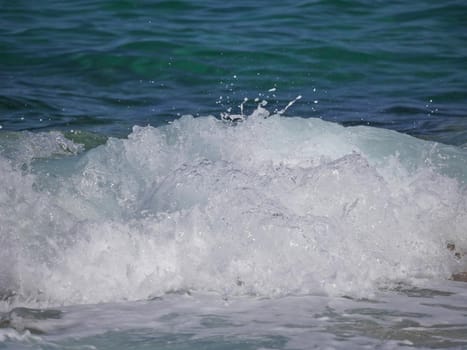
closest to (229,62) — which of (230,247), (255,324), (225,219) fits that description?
(225,219)

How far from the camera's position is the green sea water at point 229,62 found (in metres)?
7.51

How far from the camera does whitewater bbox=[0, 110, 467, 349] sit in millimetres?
3420

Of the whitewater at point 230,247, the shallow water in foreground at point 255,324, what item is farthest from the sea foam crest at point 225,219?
the shallow water in foreground at point 255,324

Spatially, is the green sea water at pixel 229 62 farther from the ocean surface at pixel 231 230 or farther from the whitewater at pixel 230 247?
the whitewater at pixel 230 247

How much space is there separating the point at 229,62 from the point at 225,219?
506 centimetres

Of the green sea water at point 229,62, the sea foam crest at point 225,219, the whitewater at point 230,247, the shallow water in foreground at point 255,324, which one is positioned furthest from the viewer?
the green sea water at point 229,62

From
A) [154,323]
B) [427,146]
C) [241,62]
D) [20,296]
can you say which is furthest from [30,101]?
[154,323]

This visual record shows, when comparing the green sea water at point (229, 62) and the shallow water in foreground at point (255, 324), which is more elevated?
the green sea water at point (229, 62)

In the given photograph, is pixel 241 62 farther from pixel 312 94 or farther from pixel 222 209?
pixel 222 209

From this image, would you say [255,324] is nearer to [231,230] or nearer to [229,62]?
[231,230]

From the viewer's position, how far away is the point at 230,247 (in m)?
4.09

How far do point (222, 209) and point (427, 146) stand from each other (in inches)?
68.5

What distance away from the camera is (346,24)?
10.4 m

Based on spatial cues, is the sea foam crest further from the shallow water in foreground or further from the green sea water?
the green sea water
